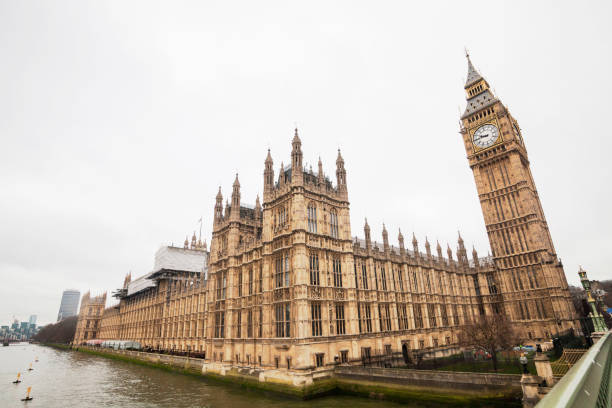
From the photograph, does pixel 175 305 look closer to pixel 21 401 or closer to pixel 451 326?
pixel 21 401

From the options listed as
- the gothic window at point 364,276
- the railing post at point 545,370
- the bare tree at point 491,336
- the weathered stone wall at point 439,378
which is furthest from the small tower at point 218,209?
the railing post at point 545,370

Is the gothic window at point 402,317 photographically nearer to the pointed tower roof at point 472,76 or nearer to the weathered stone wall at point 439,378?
the weathered stone wall at point 439,378

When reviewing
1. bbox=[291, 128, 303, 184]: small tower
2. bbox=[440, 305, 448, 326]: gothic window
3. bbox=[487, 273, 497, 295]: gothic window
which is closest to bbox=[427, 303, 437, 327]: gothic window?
bbox=[440, 305, 448, 326]: gothic window

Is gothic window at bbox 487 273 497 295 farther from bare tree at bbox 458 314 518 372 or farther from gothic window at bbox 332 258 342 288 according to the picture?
gothic window at bbox 332 258 342 288

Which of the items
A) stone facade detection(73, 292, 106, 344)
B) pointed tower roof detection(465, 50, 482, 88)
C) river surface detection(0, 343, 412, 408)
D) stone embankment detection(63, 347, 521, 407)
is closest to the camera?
stone embankment detection(63, 347, 521, 407)

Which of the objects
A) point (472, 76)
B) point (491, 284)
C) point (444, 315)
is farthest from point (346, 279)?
point (472, 76)

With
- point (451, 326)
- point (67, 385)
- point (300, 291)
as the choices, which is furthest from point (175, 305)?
point (451, 326)

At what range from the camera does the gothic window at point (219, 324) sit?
45.4 meters

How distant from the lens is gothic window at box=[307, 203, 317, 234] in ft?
124

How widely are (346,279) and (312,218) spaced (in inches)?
335

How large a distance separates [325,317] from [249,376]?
1150 centimetres

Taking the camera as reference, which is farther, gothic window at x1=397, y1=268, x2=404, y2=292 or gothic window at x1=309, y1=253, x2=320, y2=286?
gothic window at x1=397, y1=268, x2=404, y2=292

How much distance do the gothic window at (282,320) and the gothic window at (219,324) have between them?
13349 mm

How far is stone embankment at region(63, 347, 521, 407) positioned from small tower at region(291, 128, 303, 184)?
21.0 meters
